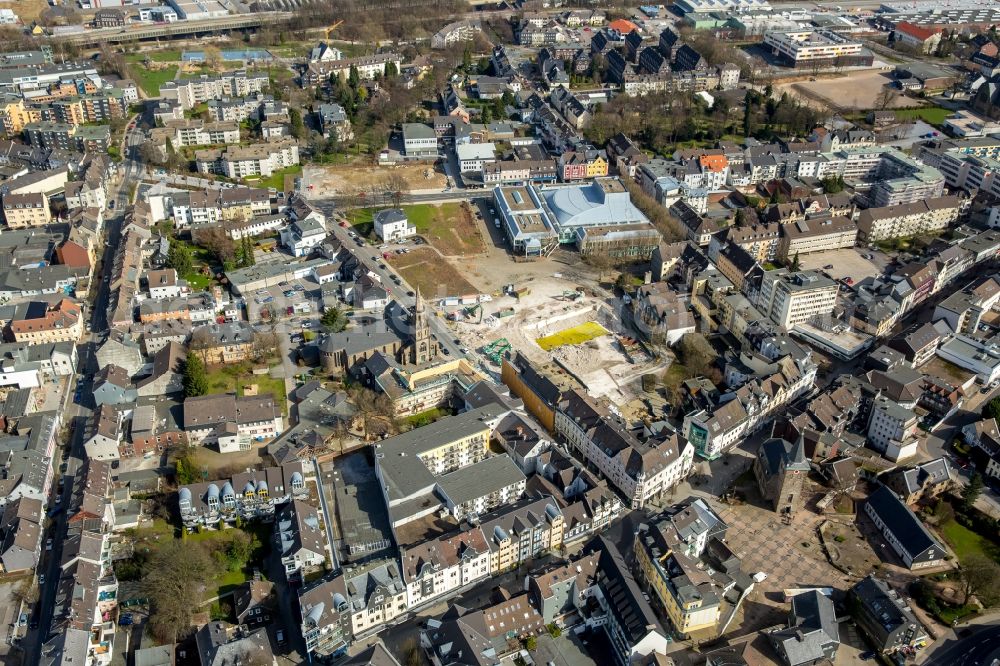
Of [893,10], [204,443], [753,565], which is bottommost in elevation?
[753,565]

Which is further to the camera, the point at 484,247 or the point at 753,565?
the point at 484,247

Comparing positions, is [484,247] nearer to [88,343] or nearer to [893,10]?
[88,343]

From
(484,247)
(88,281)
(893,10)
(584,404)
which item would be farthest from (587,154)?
(893,10)

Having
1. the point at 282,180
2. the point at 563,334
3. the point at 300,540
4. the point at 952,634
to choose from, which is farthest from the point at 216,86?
the point at 952,634

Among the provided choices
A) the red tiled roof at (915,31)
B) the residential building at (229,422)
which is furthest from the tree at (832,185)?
the red tiled roof at (915,31)

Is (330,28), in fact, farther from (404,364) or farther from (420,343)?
(404,364)

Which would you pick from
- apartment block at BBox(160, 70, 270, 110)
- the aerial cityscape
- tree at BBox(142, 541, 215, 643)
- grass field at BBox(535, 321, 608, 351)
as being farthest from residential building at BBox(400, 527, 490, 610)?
apartment block at BBox(160, 70, 270, 110)
